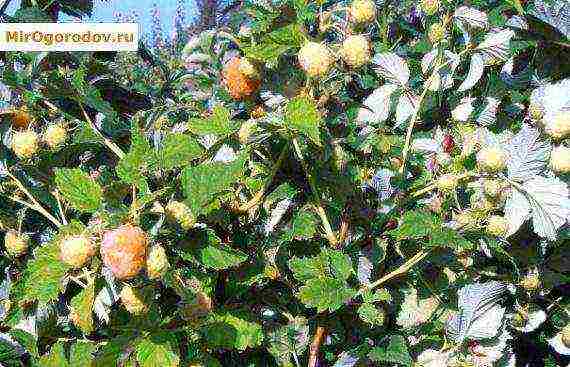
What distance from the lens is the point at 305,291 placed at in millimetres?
1001

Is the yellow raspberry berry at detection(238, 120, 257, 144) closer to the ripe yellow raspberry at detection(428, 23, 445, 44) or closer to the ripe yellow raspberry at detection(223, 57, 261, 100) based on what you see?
the ripe yellow raspberry at detection(223, 57, 261, 100)

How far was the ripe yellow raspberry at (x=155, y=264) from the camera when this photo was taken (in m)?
0.82

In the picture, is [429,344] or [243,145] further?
[429,344]

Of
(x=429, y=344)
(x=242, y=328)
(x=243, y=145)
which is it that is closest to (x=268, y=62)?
(x=243, y=145)

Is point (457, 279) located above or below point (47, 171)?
below

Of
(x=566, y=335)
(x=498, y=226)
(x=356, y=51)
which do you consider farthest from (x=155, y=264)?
(x=566, y=335)

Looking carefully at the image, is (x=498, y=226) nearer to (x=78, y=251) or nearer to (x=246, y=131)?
(x=246, y=131)

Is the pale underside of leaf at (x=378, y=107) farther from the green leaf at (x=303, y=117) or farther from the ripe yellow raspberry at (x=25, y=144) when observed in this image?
the ripe yellow raspberry at (x=25, y=144)

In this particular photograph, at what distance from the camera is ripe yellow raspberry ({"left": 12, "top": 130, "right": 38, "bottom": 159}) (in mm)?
1135

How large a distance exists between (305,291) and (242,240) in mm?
145

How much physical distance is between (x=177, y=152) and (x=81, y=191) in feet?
0.42

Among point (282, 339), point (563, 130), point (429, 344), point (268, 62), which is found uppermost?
point (268, 62)

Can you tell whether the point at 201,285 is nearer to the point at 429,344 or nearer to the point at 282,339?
the point at 282,339

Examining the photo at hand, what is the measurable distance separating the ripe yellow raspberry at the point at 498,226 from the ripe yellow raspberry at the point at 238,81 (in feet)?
1.20
